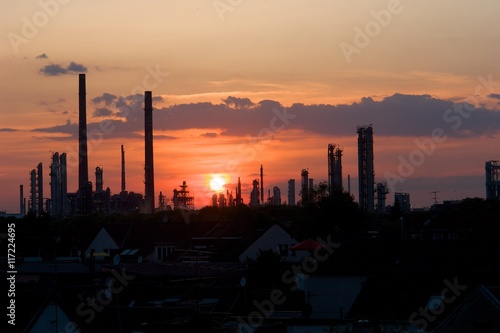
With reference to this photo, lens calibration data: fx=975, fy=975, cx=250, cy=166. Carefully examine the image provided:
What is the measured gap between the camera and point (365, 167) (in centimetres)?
11500

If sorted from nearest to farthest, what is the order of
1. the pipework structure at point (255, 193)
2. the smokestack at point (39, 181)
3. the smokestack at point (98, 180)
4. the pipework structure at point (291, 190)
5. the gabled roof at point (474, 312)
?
the gabled roof at point (474, 312) → the smokestack at point (98, 180) → the smokestack at point (39, 181) → the pipework structure at point (255, 193) → the pipework structure at point (291, 190)

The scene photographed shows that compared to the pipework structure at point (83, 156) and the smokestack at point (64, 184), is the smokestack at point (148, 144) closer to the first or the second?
the pipework structure at point (83, 156)

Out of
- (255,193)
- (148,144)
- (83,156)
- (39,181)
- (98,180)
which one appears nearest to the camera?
(148,144)

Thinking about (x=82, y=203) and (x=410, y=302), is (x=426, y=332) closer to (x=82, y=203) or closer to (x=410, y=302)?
(x=410, y=302)

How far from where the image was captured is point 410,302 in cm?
2730

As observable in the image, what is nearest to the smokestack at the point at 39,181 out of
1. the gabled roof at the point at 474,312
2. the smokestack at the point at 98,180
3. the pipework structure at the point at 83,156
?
the smokestack at the point at 98,180

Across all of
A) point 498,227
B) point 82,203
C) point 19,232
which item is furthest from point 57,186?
point 498,227

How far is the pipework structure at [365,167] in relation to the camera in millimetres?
113750

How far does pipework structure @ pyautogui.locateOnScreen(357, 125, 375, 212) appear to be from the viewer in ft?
373

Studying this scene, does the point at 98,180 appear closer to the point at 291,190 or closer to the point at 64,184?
the point at 64,184

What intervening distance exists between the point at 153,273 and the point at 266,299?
58.1 feet

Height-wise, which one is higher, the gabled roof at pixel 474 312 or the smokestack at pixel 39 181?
the smokestack at pixel 39 181

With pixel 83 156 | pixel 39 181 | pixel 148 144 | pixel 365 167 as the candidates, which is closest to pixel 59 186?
pixel 39 181

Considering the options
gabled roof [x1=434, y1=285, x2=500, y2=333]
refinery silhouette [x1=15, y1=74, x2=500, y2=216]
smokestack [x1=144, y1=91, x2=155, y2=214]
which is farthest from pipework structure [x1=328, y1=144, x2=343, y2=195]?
gabled roof [x1=434, y1=285, x2=500, y2=333]
